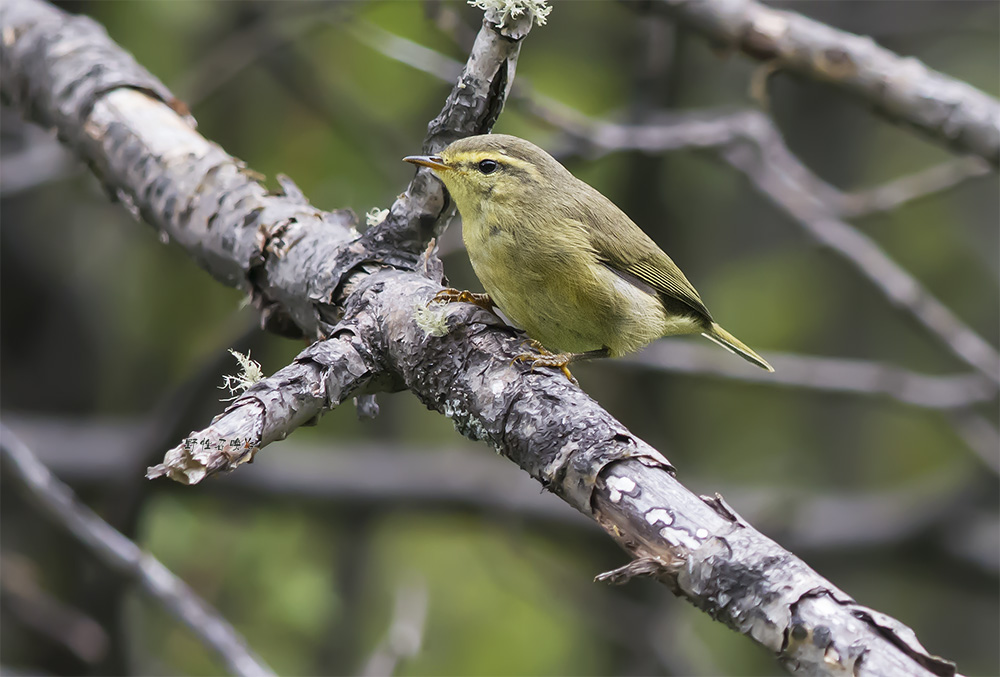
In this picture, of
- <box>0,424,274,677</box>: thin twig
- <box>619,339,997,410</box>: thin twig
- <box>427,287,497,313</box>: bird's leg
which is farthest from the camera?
<box>619,339,997,410</box>: thin twig

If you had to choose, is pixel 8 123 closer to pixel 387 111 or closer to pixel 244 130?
pixel 244 130

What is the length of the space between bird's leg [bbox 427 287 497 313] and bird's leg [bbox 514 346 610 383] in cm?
23

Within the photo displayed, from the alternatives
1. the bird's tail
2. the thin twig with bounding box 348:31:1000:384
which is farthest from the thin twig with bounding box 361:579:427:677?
the thin twig with bounding box 348:31:1000:384

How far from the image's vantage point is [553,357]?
2.72 m

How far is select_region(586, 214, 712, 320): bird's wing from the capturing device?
3.58m

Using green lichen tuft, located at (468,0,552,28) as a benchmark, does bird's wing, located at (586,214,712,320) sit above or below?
above

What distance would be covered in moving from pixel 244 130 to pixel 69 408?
2679mm

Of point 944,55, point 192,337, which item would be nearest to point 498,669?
point 192,337

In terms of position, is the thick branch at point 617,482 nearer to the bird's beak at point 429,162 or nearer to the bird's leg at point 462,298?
the bird's leg at point 462,298

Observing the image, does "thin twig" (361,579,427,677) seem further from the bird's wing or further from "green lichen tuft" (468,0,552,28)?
"green lichen tuft" (468,0,552,28)

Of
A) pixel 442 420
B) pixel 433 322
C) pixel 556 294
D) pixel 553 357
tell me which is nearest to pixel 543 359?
pixel 553 357

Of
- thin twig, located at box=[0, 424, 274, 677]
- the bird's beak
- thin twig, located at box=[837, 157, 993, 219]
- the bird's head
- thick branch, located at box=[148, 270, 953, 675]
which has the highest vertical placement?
thin twig, located at box=[837, 157, 993, 219]

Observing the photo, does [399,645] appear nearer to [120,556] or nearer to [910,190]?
[120,556]

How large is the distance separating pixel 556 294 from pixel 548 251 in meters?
0.16
